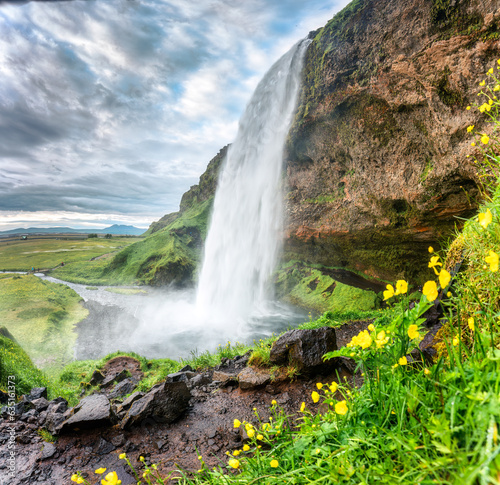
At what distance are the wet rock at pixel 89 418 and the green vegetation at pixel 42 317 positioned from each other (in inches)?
322

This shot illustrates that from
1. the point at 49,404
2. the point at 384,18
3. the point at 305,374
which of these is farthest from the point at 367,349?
the point at 384,18

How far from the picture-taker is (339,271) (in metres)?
14.0

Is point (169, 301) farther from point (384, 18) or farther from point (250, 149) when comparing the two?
point (384, 18)

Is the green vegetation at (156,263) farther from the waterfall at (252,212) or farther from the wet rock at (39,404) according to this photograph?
the wet rock at (39,404)

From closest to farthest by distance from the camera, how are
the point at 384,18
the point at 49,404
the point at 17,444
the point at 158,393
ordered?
the point at 17,444 < the point at 158,393 < the point at 49,404 < the point at 384,18

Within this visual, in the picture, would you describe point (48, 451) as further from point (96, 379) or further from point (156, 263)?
point (156, 263)

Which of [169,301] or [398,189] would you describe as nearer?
[398,189]

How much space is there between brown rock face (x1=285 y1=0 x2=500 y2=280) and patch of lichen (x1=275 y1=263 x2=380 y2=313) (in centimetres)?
136

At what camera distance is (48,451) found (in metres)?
2.95

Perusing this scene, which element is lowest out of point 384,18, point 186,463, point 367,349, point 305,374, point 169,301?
point 169,301

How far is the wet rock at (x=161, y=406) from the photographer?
3318 mm

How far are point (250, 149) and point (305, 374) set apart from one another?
1510cm

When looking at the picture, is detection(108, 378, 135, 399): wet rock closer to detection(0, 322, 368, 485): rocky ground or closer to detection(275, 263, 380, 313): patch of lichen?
detection(0, 322, 368, 485): rocky ground

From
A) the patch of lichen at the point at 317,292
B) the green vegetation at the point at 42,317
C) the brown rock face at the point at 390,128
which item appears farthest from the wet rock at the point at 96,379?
the brown rock face at the point at 390,128
